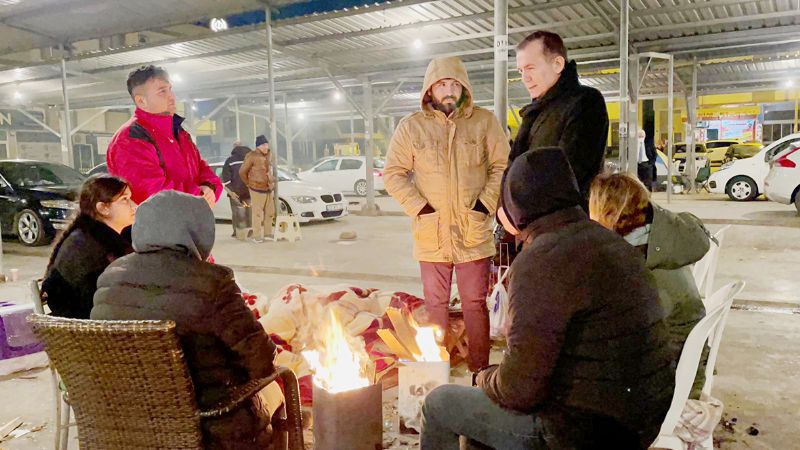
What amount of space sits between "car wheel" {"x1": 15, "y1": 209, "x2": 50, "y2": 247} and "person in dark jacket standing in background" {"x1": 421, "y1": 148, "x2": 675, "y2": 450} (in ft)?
36.0

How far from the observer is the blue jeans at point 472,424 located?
194cm

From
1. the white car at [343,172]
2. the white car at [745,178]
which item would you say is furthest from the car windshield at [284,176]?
the white car at [745,178]

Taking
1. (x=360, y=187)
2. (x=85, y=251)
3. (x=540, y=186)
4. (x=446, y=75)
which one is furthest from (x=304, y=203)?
(x=540, y=186)

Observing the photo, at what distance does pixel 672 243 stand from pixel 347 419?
1.61m

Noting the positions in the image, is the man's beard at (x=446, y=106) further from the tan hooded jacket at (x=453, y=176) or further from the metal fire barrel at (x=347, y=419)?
the metal fire barrel at (x=347, y=419)

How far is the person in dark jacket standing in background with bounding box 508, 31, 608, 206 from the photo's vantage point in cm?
319

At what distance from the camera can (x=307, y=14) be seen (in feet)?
35.6

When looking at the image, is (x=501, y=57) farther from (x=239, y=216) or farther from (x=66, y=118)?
(x=66, y=118)

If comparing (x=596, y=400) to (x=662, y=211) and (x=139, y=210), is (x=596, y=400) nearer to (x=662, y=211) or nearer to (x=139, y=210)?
(x=662, y=211)

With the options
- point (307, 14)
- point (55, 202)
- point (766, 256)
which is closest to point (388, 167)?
point (766, 256)

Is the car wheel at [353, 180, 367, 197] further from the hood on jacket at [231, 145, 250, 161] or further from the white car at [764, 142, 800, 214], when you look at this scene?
the white car at [764, 142, 800, 214]

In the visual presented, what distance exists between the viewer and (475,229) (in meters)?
3.69

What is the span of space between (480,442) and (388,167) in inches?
82.0

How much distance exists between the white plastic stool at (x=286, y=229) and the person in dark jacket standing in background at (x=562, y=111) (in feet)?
25.8
